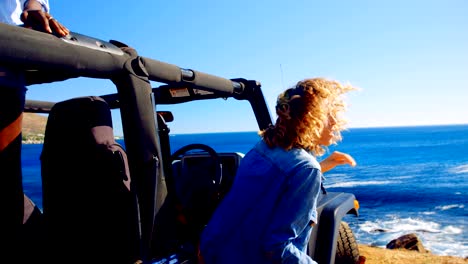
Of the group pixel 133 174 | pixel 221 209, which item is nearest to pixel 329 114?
pixel 221 209

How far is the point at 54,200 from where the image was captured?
2156 millimetres

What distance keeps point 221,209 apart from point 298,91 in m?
0.76

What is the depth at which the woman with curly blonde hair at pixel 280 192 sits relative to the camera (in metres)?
1.90

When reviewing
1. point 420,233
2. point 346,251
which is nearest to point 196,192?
point 346,251

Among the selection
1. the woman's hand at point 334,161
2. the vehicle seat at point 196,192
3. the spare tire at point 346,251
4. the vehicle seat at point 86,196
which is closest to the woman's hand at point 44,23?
the vehicle seat at point 86,196

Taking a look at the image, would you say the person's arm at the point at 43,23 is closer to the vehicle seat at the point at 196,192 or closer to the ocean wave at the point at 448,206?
the vehicle seat at the point at 196,192

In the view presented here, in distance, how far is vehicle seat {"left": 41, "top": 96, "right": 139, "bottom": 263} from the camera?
2100mm

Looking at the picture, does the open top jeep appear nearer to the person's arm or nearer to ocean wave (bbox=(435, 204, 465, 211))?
the person's arm

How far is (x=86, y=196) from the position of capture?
2102 millimetres

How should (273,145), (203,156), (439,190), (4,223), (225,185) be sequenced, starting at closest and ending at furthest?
1. (4,223)
2. (273,145)
3. (225,185)
4. (203,156)
5. (439,190)

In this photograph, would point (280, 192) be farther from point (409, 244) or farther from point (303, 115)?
point (409, 244)

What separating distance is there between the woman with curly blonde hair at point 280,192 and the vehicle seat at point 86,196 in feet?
1.47

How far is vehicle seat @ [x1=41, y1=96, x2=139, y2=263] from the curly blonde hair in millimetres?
836

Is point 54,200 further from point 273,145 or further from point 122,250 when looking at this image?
point 273,145
